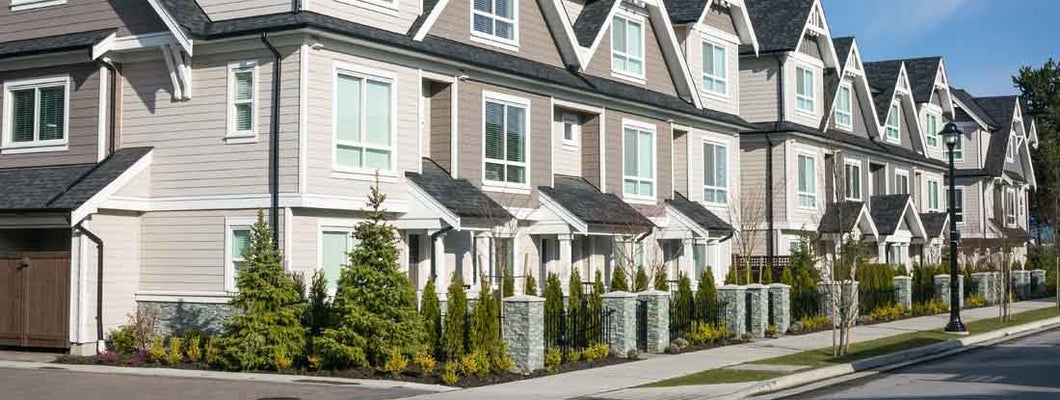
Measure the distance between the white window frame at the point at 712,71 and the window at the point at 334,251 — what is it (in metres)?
17.1

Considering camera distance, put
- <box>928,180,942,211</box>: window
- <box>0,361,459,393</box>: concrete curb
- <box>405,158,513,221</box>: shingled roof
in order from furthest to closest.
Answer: <box>928,180,942,211</box>: window
<box>405,158,513,221</box>: shingled roof
<box>0,361,459,393</box>: concrete curb

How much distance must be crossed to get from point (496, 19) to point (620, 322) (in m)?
8.47

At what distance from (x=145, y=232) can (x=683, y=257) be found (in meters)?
16.2

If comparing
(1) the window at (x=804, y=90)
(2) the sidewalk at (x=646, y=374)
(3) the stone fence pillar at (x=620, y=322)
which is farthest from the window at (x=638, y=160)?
(1) the window at (x=804, y=90)

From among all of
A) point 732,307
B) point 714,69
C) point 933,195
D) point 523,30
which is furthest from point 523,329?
point 933,195

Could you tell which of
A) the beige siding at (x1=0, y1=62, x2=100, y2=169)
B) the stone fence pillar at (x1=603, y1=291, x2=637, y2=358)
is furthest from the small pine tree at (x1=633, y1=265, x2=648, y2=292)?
the beige siding at (x1=0, y1=62, x2=100, y2=169)

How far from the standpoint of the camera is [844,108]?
1841 inches

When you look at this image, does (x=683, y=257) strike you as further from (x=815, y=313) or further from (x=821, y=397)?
(x=821, y=397)

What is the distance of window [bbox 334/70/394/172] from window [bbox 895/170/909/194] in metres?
32.3

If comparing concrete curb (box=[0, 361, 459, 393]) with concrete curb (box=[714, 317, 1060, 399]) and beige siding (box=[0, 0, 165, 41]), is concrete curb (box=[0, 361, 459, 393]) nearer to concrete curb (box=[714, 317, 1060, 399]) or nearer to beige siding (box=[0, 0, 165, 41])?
concrete curb (box=[714, 317, 1060, 399])

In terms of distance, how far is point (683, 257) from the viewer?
3534 cm

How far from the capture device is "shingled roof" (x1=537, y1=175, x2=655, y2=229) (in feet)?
94.9

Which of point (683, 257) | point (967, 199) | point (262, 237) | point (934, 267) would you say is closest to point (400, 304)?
point (262, 237)

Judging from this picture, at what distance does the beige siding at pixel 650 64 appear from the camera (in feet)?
108
